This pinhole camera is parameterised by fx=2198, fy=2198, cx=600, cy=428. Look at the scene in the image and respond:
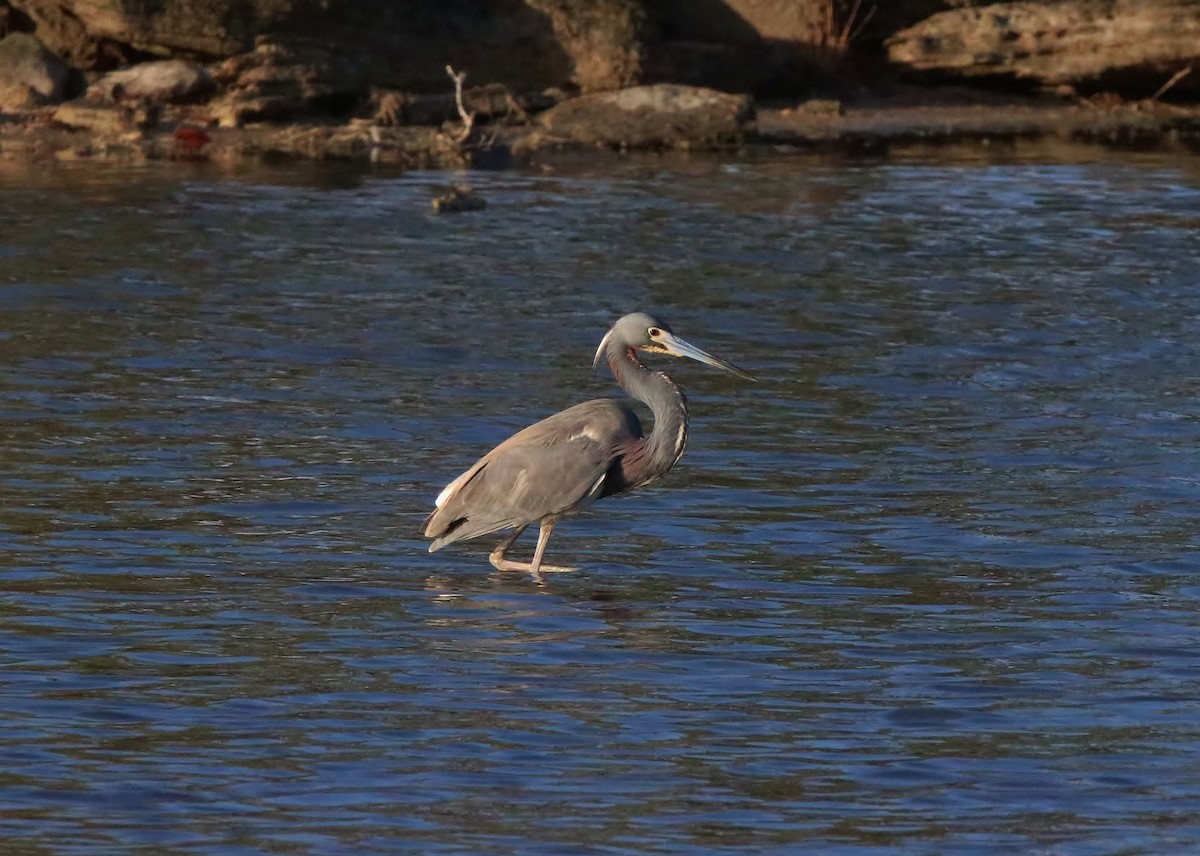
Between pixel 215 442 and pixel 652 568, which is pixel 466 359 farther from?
pixel 652 568

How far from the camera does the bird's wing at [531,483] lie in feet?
30.8

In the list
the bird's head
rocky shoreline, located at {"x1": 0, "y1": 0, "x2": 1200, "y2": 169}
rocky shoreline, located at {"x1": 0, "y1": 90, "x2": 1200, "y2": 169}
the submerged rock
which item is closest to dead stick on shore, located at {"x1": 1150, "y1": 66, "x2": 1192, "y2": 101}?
rocky shoreline, located at {"x1": 0, "y1": 0, "x2": 1200, "y2": 169}

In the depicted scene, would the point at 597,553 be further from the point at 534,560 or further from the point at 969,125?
the point at 969,125

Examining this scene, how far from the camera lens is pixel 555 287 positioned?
55.5 ft

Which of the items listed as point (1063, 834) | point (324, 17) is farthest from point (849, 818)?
point (324, 17)

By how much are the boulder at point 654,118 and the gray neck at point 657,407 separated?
588 inches

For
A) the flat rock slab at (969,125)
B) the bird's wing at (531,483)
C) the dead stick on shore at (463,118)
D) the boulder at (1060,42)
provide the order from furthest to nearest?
the boulder at (1060,42)
the flat rock slab at (969,125)
the dead stick on shore at (463,118)
the bird's wing at (531,483)

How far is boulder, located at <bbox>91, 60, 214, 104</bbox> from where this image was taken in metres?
24.1

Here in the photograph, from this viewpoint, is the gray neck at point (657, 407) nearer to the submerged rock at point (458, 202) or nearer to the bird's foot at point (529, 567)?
the bird's foot at point (529, 567)

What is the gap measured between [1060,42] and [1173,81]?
1.70 m

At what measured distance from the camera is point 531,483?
9.41 metres

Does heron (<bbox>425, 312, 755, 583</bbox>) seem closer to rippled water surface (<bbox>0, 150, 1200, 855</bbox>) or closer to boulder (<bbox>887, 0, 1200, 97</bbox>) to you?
rippled water surface (<bbox>0, 150, 1200, 855</bbox>)

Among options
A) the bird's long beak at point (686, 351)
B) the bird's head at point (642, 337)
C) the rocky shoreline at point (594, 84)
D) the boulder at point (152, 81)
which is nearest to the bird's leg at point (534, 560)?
the bird's head at point (642, 337)

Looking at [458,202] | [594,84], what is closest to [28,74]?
[594,84]
